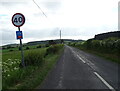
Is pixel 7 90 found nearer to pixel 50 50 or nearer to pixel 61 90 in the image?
pixel 61 90

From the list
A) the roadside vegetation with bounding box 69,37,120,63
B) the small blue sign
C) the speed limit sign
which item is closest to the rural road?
the small blue sign

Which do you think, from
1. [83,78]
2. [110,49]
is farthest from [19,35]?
[110,49]

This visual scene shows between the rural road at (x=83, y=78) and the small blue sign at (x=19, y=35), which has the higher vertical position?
the small blue sign at (x=19, y=35)

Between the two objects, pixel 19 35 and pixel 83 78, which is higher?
pixel 19 35

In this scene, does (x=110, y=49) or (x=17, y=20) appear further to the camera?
(x=110, y=49)

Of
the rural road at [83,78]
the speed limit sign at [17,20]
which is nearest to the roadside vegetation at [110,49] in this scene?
the rural road at [83,78]

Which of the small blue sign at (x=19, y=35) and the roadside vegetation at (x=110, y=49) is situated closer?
the small blue sign at (x=19, y=35)

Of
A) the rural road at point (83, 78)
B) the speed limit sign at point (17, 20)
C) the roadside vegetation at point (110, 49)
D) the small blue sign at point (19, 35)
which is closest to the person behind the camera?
the rural road at point (83, 78)

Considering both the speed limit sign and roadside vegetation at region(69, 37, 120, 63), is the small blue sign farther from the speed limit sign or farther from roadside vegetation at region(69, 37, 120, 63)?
roadside vegetation at region(69, 37, 120, 63)

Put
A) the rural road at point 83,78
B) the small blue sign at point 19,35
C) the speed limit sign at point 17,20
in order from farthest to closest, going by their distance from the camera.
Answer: the speed limit sign at point 17,20, the small blue sign at point 19,35, the rural road at point 83,78

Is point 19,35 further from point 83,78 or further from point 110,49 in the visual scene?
point 110,49

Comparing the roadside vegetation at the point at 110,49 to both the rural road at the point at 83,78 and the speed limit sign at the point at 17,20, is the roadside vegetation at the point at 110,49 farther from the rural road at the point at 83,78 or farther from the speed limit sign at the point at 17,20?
the speed limit sign at the point at 17,20

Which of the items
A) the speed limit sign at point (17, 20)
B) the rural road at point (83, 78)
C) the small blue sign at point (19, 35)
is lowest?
the rural road at point (83, 78)

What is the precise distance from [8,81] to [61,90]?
296cm
